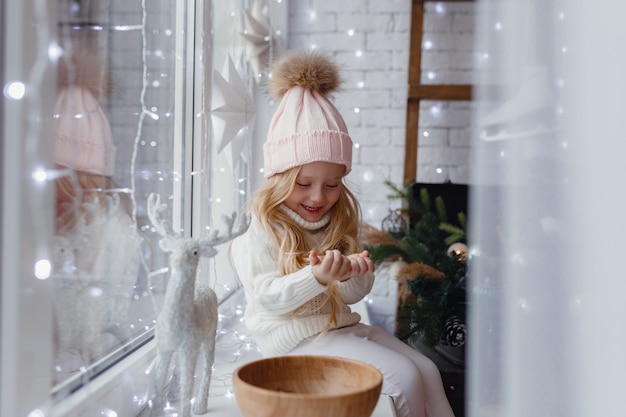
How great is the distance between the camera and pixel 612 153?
0.47m

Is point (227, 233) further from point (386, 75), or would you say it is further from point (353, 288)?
point (386, 75)

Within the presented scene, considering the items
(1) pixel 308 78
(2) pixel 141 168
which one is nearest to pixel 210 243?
(2) pixel 141 168

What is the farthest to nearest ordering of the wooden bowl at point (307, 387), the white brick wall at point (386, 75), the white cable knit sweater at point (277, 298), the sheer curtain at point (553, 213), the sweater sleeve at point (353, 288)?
the white brick wall at point (386, 75) < the sweater sleeve at point (353, 288) < the white cable knit sweater at point (277, 298) < the wooden bowl at point (307, 387) < the sheer curtain at point (553, 213)

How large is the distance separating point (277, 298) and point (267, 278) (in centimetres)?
6

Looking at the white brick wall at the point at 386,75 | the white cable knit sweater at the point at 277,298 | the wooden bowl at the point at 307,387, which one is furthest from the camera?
the white brick wall at the point at 386,75

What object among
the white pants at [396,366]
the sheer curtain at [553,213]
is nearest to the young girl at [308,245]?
the white pants at [396,366]

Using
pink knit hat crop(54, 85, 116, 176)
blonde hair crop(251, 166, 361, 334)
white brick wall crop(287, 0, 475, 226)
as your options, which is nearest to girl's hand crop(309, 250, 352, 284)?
blonde hair crop(251, 166, 361, 334)

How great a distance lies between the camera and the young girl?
3.59ft

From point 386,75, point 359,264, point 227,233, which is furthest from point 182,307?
point 386,75

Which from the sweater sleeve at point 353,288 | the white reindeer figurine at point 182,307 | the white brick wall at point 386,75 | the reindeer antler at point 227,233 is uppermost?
the white brick wall at point 386,75

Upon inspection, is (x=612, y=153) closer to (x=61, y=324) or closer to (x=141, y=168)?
(x=61, y=324)

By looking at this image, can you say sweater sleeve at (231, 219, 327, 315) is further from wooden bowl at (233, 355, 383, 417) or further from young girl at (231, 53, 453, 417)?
wooden bowl at (233, 355, 383, 417)

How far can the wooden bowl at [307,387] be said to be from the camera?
2.16ft

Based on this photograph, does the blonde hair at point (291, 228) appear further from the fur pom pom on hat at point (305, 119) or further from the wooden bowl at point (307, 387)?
the wooden bowl at point (307, 387)
